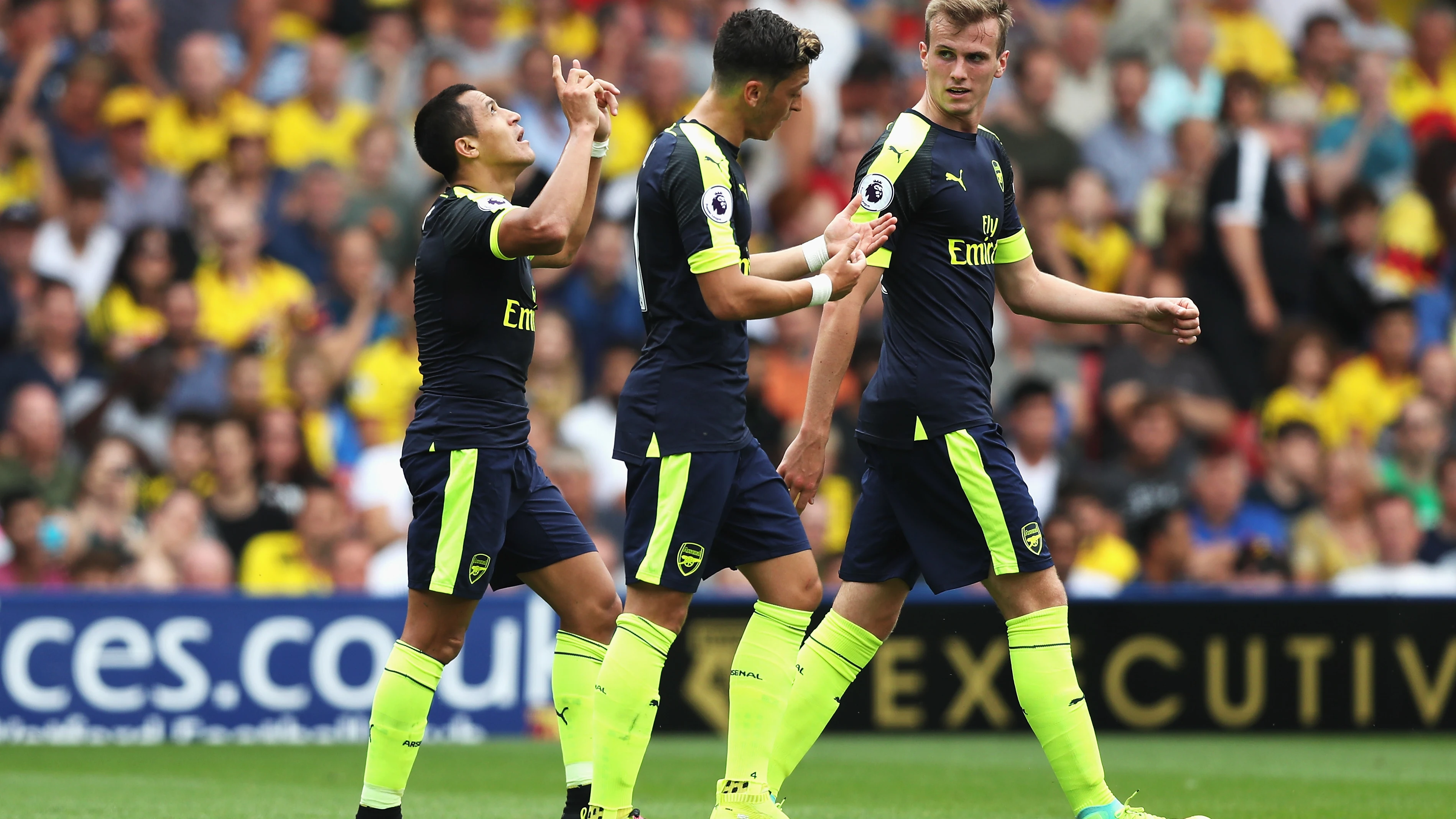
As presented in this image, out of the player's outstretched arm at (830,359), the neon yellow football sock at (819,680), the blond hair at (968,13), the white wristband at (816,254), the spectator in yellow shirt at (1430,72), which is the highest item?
the spectator in yellow shirt at (1430,72)

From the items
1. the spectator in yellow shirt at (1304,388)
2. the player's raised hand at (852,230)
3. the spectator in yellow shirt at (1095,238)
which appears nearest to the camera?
the player's raised hand at (852,230)

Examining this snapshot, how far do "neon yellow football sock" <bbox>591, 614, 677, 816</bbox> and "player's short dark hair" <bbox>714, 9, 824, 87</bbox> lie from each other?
173 centimetres

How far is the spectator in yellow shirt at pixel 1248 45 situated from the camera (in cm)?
1500

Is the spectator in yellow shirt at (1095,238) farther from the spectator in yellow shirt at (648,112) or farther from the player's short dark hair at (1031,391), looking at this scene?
the spectator in yellow shirt at (648,112)

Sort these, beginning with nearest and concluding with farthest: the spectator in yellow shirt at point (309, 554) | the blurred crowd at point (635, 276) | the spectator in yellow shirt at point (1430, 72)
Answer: the spectator in yellow shirt at point (309, 554)
the blurred crowd at point (635, 276)
the spectator in yellow shirt at point (1430, 72)

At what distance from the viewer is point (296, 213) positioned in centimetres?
1328

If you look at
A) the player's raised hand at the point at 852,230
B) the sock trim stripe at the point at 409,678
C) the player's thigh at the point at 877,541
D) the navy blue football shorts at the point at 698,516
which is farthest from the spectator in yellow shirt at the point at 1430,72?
the sock trim stripe at the point at 409,678

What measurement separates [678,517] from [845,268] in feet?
3.03

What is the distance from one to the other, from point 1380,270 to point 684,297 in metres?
9.44

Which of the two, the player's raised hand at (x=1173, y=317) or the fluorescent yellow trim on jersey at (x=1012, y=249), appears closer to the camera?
the player's raised hand at (x=1173, y=317)

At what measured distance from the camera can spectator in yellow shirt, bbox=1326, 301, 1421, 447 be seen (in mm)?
12836

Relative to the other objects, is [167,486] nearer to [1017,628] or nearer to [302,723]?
[302,723]

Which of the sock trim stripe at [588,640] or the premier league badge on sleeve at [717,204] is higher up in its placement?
the premier league badge on sleeve at [717,204]

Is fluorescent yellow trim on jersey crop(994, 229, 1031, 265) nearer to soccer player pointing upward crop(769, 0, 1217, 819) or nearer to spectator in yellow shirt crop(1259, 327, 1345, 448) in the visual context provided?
soccer player pointing upward crop(769, 0, 1217, 819)
